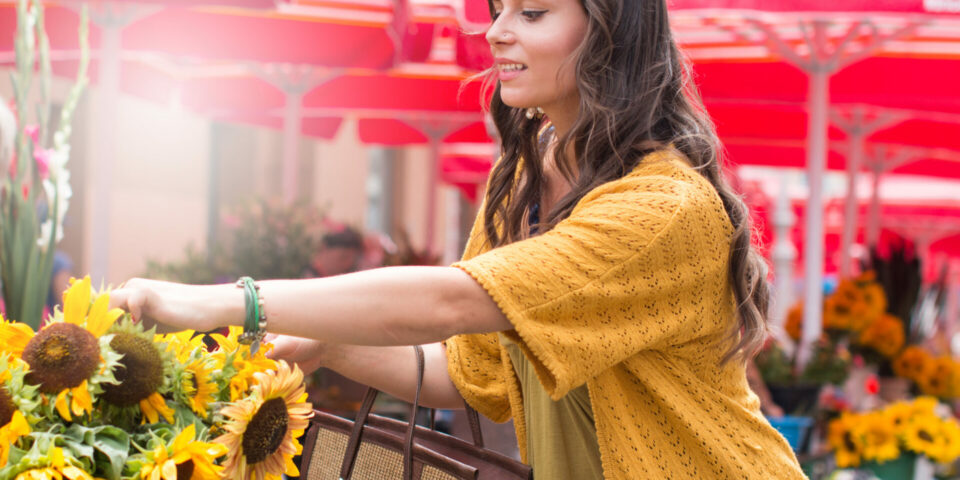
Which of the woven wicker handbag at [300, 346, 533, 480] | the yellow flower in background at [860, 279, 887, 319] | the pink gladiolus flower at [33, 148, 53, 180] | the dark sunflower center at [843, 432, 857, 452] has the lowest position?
the dark sunflower center at [843, 432, 857, 452]

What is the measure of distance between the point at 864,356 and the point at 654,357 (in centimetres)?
499

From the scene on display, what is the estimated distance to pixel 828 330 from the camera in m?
6.23

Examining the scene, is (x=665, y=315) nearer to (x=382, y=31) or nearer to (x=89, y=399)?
(x=89, y=399)

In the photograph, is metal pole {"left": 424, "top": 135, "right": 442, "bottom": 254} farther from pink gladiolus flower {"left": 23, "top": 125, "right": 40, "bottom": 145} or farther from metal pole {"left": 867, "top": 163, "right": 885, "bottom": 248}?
pink gladiolus flower {"left": 23, "top": 125, "right": 40, "bottom": 145}

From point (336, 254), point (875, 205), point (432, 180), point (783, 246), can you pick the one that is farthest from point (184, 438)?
point (875, 205)

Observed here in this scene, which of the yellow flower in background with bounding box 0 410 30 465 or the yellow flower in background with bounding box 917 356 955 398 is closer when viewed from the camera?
the yellow flower in background with bounding box 0 410 30 465

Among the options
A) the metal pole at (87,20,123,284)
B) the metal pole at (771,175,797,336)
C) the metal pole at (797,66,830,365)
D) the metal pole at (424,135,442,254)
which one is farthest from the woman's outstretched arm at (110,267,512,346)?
the metal pole at (424,135,442,254)

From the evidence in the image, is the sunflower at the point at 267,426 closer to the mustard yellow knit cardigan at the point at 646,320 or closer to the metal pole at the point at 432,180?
the mustard yellow knit cardigan at the point at 646,320

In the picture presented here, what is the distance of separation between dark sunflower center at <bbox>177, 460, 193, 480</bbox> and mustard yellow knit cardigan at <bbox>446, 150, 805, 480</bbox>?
16.4 inches

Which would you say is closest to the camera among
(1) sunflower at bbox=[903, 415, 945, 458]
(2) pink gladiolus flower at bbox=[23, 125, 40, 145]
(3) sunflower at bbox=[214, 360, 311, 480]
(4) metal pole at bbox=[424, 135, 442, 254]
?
(3) sunflower at bbox=[214, 360, 311, 480]

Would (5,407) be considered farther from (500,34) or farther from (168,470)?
(500,34)

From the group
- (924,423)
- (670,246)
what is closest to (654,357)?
(670,246)

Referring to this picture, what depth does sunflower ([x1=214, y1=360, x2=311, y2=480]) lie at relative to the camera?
1320mm

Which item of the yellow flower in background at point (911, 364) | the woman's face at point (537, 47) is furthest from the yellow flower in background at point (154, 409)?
the yellow flower in background at point (911, 364)
